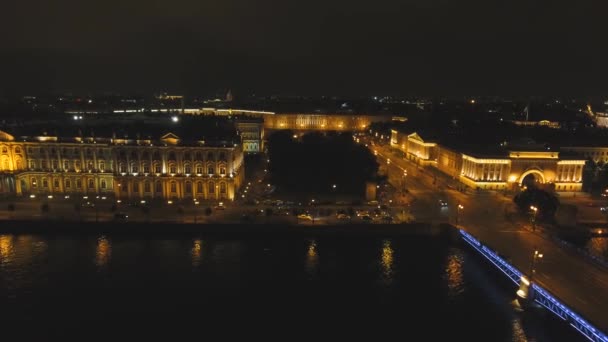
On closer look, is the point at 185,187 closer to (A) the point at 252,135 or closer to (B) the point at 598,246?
(A) the point at 252,135

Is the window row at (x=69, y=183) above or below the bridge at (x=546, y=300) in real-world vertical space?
above

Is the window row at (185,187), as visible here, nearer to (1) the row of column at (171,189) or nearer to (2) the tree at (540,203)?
(1) the row of column at (171,189)

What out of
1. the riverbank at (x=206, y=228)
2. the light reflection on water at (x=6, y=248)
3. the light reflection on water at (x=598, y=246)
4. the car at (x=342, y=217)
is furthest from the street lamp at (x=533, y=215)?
the light reflection on water at (x=6, y=248)

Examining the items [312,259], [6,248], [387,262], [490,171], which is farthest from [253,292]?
[490,171]

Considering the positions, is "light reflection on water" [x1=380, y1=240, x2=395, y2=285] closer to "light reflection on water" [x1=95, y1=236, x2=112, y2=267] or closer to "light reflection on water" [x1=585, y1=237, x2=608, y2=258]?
"light reflection on water" [x1=585, y1=237, x2=608, y2=258]

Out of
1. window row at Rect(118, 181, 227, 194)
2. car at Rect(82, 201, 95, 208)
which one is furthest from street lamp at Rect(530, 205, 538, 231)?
car at Rect(82, 201, 95, 208)
